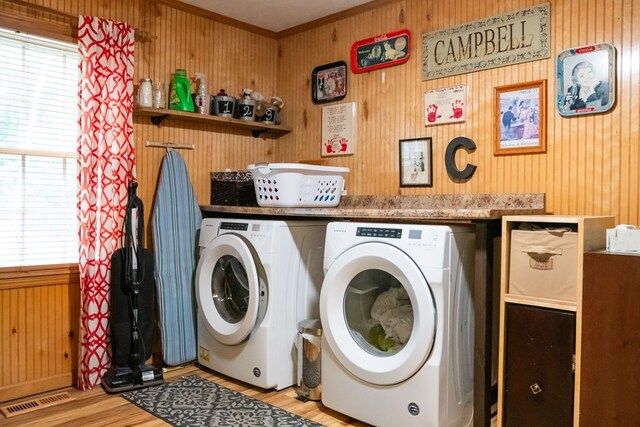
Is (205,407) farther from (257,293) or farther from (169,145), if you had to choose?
(169,145)

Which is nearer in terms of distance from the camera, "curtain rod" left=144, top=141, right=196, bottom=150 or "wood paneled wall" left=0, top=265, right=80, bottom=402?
"wood paneled wall" left=0, top=265, right=80, bottom=402

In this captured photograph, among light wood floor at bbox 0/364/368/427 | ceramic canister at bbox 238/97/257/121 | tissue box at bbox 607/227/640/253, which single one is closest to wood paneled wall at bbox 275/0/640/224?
ceramic canister at bbox 238/97/257/121

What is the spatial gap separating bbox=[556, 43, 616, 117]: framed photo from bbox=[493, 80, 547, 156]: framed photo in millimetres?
98

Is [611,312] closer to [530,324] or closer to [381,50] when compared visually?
[530,324]

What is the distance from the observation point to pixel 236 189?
3.18 metres

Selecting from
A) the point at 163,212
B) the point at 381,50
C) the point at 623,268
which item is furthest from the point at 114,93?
the point at 623,268

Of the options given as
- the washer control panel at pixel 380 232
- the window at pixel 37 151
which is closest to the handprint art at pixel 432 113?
the washer control panel at pixel 380 232

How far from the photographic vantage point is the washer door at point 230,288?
2.74m

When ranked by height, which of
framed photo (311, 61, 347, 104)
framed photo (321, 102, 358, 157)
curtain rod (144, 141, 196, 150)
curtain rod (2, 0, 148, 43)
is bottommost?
curtain rod (144, 141, 196, 150)

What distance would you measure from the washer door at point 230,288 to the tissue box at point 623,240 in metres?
1.65

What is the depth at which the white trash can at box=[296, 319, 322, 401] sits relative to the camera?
2.63 metres

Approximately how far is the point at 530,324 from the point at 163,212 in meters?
2.16

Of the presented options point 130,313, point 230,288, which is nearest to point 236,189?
point 230,288

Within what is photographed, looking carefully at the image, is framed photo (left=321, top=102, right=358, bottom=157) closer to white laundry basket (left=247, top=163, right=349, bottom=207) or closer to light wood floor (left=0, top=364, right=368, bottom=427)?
white laundry basket (left=247, top=163, right=349, bottom=207)
